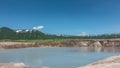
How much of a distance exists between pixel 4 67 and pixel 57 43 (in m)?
126

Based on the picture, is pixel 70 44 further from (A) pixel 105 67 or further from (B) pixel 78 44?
(A) pixel 105 67

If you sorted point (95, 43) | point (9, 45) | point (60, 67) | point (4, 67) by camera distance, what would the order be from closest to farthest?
point (4, 67), point (60, 67), point (9, 45), point (95, 43)

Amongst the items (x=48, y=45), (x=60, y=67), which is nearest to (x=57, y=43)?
(x=48, y=45)

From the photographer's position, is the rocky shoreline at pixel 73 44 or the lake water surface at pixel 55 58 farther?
the rocky shoreline at pixel 73 44

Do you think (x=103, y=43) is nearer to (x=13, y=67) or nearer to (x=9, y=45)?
(x=9, y=45)

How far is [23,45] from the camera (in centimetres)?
14838

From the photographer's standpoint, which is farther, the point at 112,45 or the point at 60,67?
the point at 112,45

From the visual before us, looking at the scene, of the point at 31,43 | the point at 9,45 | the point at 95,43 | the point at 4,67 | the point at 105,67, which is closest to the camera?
the point at 105,67

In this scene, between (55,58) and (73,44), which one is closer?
(55,58)

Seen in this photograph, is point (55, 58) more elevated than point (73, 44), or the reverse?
point (73, 44)

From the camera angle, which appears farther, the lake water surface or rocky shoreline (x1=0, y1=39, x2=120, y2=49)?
rocky shoreline (x1=0, y1=39, x2=120, y2=49)

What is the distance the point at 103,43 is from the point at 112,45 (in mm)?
8349

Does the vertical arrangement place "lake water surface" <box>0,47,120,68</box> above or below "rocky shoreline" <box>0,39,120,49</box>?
below

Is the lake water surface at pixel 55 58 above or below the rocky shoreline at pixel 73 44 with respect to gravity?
below
